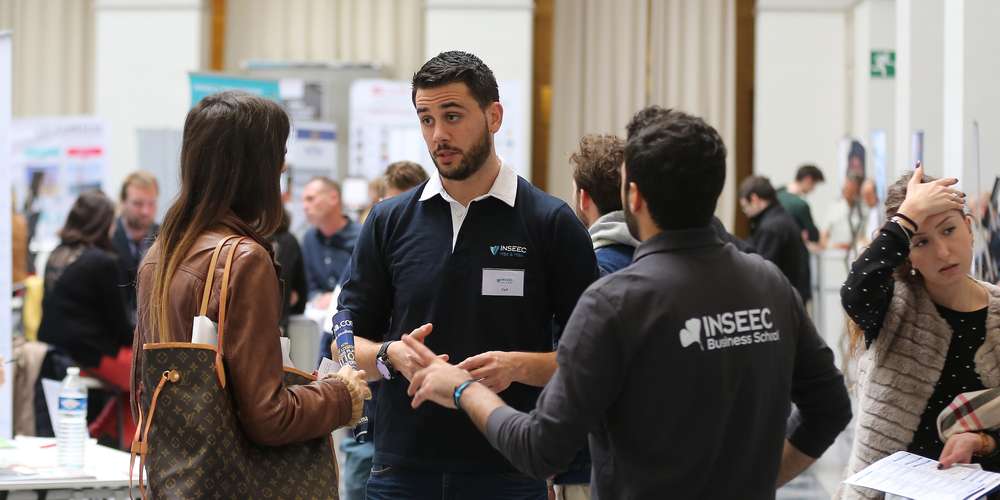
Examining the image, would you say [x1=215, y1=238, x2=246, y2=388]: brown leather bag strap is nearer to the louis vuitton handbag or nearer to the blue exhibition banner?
the louis vuitton handbag

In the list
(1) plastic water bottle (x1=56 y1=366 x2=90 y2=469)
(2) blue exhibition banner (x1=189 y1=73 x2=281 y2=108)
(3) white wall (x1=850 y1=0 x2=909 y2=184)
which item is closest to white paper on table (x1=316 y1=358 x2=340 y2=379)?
(1) plastic water bottle (x1=56 y1=366 x2=90 y2=469)

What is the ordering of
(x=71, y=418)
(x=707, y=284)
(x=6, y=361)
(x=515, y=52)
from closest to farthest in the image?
1. (x=707, y=284)
2. (x=71, y=418)
3. (x=6, y=361)
4. (x=515, y=52)

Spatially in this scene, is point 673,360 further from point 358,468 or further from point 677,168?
point 358,468

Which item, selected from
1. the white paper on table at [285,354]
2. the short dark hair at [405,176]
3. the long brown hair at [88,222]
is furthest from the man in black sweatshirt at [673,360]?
the long brown hair at [88,222]

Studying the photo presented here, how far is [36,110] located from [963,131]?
11070mm

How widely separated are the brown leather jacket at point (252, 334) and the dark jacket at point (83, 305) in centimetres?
379

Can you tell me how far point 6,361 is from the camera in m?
4.39

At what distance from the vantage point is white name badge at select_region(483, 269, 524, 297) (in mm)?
2584

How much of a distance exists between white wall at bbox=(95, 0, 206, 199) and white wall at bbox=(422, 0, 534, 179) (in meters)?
2.53

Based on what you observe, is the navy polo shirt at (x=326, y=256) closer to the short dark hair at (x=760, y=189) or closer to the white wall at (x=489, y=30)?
the short dark hair at (x=760, y=189)

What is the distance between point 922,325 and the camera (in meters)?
2.62

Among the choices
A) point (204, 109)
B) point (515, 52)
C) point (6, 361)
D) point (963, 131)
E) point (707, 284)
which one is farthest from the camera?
point (515, 52)

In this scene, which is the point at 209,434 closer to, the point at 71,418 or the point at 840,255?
the point at 71,418

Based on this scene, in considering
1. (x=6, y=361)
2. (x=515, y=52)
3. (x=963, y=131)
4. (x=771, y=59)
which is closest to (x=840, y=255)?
(x=771, y=59)
